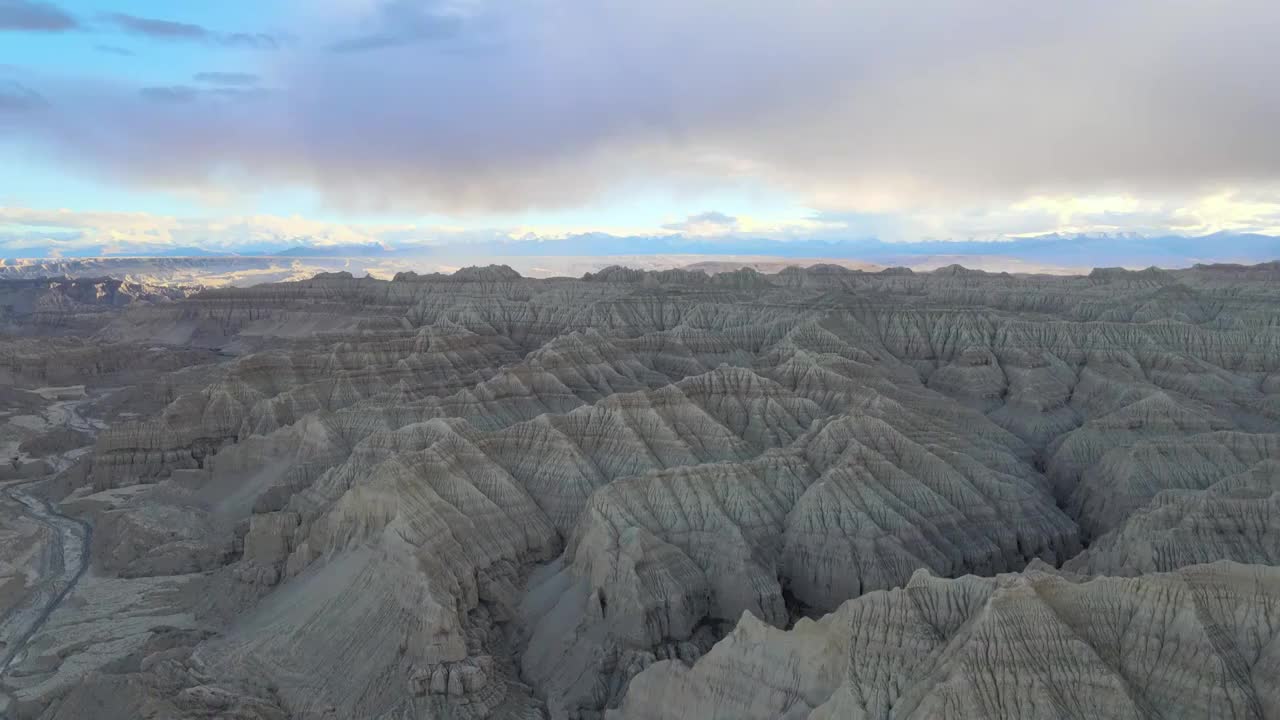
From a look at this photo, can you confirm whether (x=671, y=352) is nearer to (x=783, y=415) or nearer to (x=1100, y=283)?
(x=783, y=415)

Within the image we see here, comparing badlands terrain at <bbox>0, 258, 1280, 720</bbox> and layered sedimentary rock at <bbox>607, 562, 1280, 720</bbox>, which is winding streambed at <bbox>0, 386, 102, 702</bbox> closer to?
badlands terrain at <bbox>0, 258, 1280, 720</bbox>

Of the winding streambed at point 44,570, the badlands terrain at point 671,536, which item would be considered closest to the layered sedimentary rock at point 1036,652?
the badlands terrain at point 671,536

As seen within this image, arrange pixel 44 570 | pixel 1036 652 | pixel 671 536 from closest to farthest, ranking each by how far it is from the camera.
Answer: pixel 1036 652 → pixel 671 536 → pixel 44 570

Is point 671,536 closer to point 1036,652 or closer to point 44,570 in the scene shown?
point 1036,652

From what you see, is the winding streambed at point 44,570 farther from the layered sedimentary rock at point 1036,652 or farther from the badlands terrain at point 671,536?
the layered sedimentary rock at point 1036,652

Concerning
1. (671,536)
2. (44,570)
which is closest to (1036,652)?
(671,536)

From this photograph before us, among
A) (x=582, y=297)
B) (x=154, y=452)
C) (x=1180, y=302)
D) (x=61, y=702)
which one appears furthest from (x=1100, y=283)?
(x=61, y=702)

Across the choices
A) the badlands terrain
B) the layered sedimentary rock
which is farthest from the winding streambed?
the layered sedimentary rock

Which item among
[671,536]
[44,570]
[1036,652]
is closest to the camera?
[1036,652]
